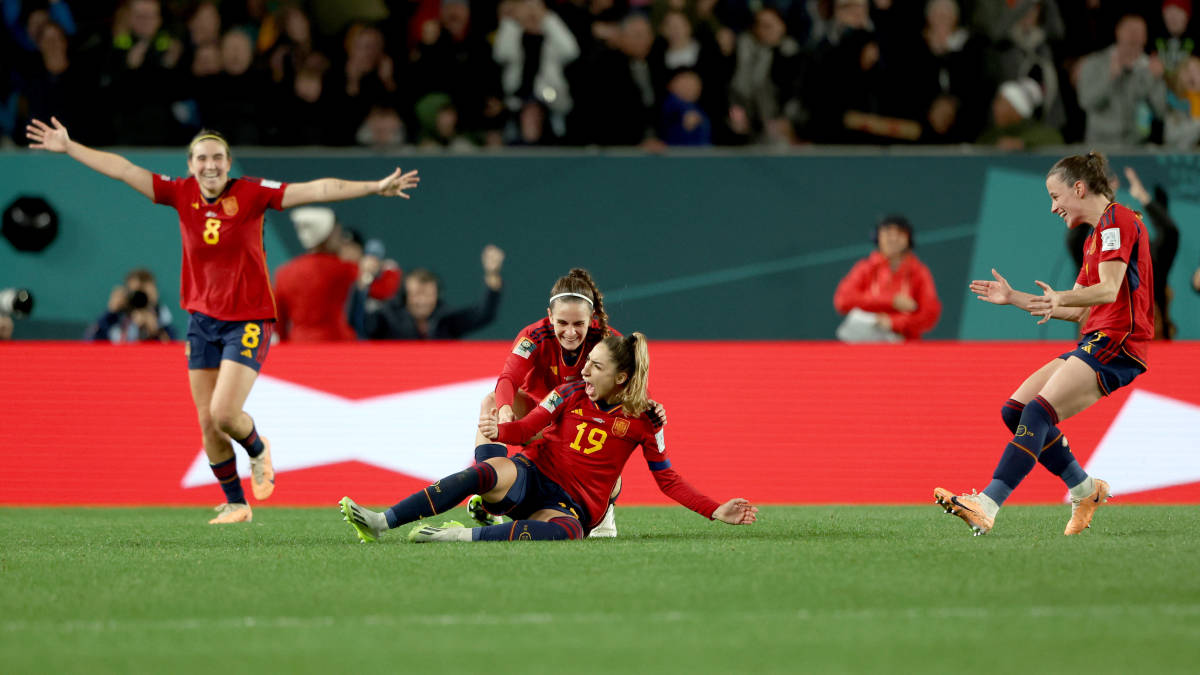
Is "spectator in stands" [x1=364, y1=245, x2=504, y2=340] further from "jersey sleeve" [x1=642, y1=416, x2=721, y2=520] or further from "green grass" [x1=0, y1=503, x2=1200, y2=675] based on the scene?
"jersey sleeve" [x1=642, y1=416, x2=721, y2=520]

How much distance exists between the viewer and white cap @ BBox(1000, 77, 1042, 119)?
13297 millimetres

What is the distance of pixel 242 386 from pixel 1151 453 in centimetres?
623

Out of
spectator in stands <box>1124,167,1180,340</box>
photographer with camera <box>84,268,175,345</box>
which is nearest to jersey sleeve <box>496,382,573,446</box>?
photographer with camera <box>84,268,175,345</box>

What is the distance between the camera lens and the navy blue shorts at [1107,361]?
22.8ft

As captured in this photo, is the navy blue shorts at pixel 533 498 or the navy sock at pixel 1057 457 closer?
the navy blue shorts at pixel 533 498

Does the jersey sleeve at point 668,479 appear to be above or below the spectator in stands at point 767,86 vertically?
below

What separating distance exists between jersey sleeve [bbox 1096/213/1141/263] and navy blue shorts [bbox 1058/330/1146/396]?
445 mm

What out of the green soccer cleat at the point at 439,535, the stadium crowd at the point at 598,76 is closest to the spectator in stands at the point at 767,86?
the stadium crowd at the point at 598,76

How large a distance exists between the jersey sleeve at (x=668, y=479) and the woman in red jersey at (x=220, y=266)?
2467 mm

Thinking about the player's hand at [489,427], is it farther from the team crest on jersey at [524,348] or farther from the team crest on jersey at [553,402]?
the team crest on jersey at [524,348]

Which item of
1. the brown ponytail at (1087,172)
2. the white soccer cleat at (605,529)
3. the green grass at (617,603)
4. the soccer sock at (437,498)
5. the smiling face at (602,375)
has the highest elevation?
the brown ponytail at (1087,172)

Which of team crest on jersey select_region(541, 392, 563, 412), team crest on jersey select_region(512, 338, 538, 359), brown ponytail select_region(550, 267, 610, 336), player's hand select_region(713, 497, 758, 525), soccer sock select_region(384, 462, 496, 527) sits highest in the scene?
brown ponytail select_region(550, 267, 610, 336)

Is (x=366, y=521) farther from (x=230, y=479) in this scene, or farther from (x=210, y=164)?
(x=210, y=164)

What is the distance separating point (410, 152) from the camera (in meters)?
12.9
